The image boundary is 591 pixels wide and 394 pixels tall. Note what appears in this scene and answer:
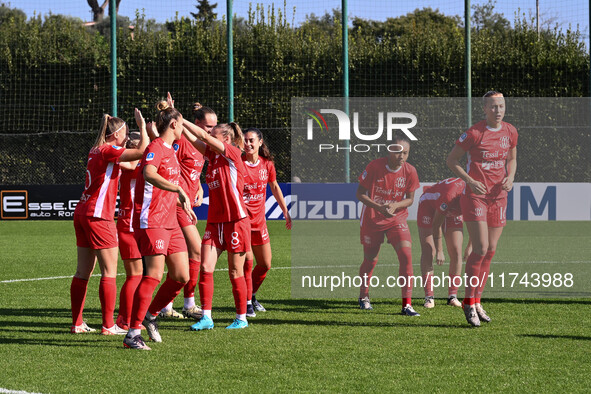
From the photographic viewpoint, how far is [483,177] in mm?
7949

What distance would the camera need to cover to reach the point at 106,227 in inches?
284

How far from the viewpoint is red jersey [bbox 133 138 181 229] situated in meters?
6.60

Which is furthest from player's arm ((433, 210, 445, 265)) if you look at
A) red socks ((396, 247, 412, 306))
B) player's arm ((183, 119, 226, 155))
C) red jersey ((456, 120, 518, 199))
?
player's arm ((183, 119, 226, 155))

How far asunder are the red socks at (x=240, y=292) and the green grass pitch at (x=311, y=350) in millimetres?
200

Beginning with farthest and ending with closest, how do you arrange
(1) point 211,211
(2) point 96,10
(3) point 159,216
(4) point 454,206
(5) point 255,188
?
(2) point 96,10 < (4) point 454,206 < (5) point 255,188 < (1) point 211,211 < (3) point 159,216

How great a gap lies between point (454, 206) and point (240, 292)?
2.92m

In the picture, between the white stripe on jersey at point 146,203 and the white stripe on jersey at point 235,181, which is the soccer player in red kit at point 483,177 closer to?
the white stripe on jersey at point 235,181

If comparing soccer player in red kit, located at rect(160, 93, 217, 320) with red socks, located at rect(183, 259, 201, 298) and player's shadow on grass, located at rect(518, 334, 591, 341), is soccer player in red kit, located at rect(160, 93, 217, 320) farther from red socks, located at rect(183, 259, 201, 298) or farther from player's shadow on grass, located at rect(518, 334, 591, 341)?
player's shadow on grass, located at rect(518, 334, 591, 341)

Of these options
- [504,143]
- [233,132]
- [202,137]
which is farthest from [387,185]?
[202,137]

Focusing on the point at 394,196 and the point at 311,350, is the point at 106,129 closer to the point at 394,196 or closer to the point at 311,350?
the point at 311,350

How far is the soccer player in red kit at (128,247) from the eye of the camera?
6.96 m

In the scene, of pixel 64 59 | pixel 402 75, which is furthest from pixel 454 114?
pixel 64 59

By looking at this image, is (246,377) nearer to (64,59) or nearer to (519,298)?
(519,298)

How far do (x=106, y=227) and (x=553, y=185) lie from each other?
590 inches
